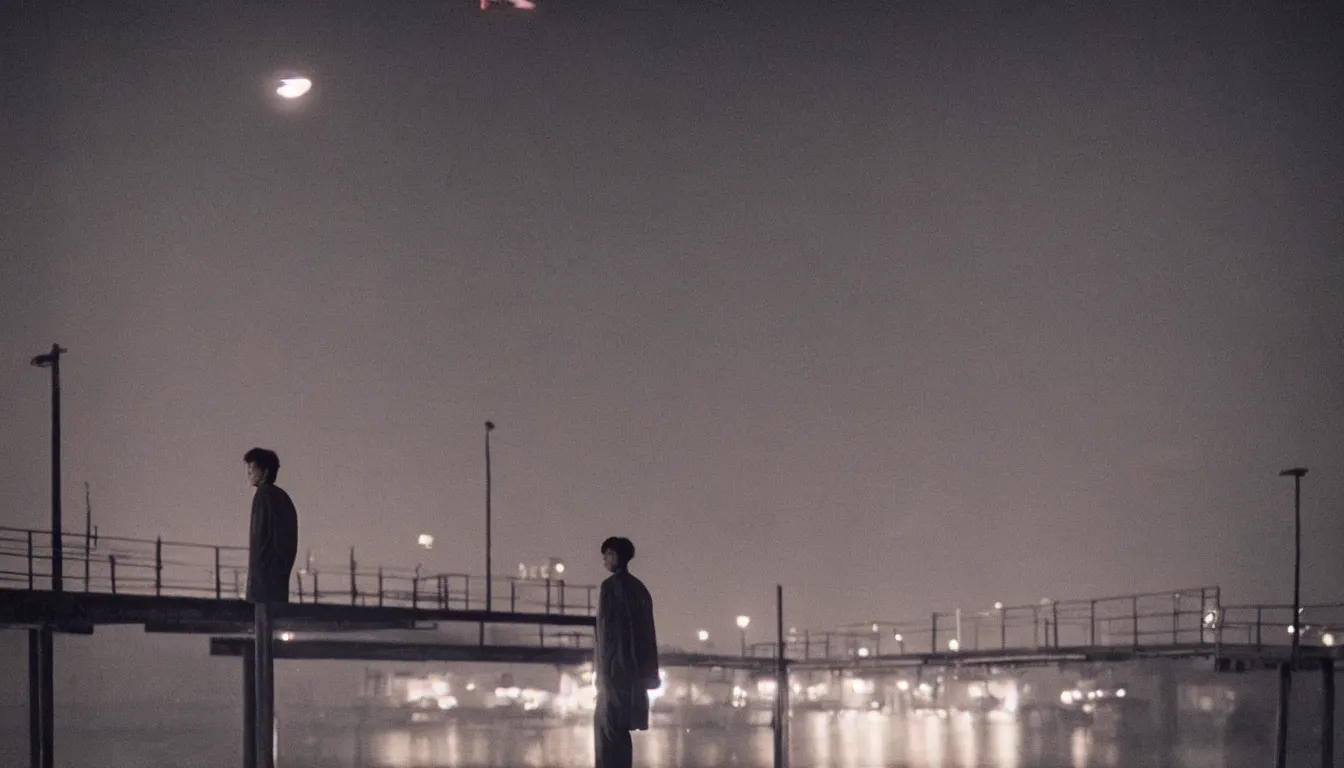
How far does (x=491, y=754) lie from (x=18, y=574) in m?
85.5

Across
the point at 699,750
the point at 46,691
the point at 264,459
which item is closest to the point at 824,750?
the point at 699,750

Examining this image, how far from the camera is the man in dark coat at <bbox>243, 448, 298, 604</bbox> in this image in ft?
34.6

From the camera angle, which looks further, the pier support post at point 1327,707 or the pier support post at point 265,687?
the pier support post at point 1327,707

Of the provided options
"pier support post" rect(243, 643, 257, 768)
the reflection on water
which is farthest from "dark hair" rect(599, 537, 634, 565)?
A: the reflection on water

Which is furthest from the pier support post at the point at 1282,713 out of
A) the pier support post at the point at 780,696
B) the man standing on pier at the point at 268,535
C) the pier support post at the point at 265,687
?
the man standing on pier at the point at 268,535

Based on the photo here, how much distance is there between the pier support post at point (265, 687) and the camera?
1135cm

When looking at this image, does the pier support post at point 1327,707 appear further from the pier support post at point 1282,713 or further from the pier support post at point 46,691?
the pier support post at point 46,691

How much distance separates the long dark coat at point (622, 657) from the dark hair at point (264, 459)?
2544 millimetres

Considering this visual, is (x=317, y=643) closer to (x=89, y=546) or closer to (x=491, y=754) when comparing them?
(x=89, y=546)

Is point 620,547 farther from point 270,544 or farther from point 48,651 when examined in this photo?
point 48,651

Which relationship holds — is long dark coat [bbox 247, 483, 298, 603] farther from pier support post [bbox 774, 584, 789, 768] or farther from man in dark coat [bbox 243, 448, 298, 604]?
pier support post [bbox 774, 584, 789, 768]

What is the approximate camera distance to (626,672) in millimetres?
9531

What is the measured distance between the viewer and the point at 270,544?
10594 mm

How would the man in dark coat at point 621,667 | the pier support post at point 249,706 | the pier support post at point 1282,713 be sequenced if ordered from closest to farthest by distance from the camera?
the man in dark coat at point 621,667 → the pier support post at point 249,706 → the pier support post at point 1282,713
